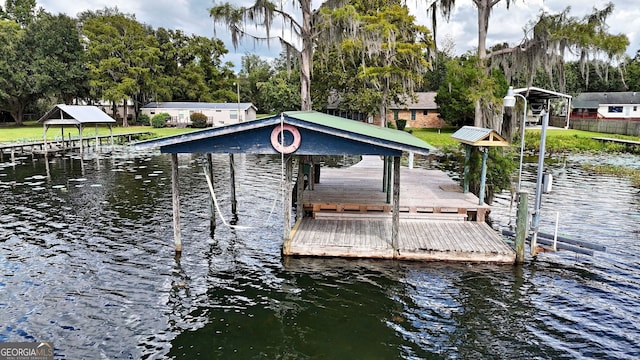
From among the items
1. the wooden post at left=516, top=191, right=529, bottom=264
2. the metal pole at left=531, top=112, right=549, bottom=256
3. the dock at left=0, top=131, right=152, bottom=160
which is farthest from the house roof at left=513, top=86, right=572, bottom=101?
the dock at left=0, top=131, right=152, bottom=160

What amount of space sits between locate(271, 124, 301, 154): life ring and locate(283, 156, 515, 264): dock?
2.34 metres

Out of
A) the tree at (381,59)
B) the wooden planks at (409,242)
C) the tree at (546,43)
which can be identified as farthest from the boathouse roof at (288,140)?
the tree at (381,59)

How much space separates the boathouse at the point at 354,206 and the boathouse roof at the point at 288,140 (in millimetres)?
21

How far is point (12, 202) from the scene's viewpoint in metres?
16.0

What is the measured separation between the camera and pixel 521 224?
9.65 meters

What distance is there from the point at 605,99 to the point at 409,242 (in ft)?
199

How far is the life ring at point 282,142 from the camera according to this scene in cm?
921

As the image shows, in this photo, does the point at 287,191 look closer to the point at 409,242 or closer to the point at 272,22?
the point at 409,242

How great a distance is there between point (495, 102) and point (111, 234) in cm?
1320

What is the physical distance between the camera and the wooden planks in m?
9.77

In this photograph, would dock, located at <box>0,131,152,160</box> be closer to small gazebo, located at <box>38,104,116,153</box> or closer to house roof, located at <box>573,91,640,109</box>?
small gazebo, located at <box>38,104,116,153</box>

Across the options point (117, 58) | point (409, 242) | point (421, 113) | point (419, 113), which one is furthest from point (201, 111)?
point (409, 242)

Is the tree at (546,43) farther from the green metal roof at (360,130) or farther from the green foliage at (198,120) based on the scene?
the green foliage at (198,120)

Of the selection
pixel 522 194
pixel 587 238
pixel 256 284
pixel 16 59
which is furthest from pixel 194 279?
pixel 16 59
